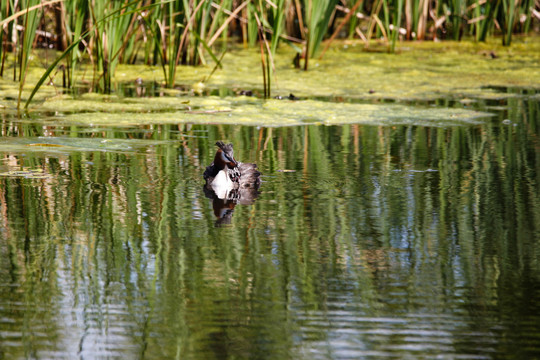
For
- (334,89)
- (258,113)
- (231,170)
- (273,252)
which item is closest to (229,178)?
(231,170)

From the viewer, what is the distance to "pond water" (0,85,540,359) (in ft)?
7.22

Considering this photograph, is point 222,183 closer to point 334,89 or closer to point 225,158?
point 225,158

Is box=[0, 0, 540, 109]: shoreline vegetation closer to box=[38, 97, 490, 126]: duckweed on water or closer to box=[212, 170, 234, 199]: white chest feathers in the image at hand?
box=[38, 97, 490, 126]: duckweed on water

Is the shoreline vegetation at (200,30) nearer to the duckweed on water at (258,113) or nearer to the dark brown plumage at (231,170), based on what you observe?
the duckweed on water at (258,113)

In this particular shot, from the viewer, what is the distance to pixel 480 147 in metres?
5.18

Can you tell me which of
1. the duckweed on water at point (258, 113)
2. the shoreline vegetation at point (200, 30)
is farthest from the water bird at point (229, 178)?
the shoreline vegetation at point (200, 30)

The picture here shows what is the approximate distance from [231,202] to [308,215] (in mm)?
435

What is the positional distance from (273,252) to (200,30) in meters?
5.85

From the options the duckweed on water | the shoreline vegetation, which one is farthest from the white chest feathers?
the shoreline vegetation

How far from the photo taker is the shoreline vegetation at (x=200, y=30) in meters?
6.90

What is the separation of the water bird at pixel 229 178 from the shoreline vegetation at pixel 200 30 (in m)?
2.37

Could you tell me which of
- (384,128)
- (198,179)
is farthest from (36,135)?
(384,128)

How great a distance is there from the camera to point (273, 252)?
295 cm

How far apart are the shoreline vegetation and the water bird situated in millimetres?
2365
